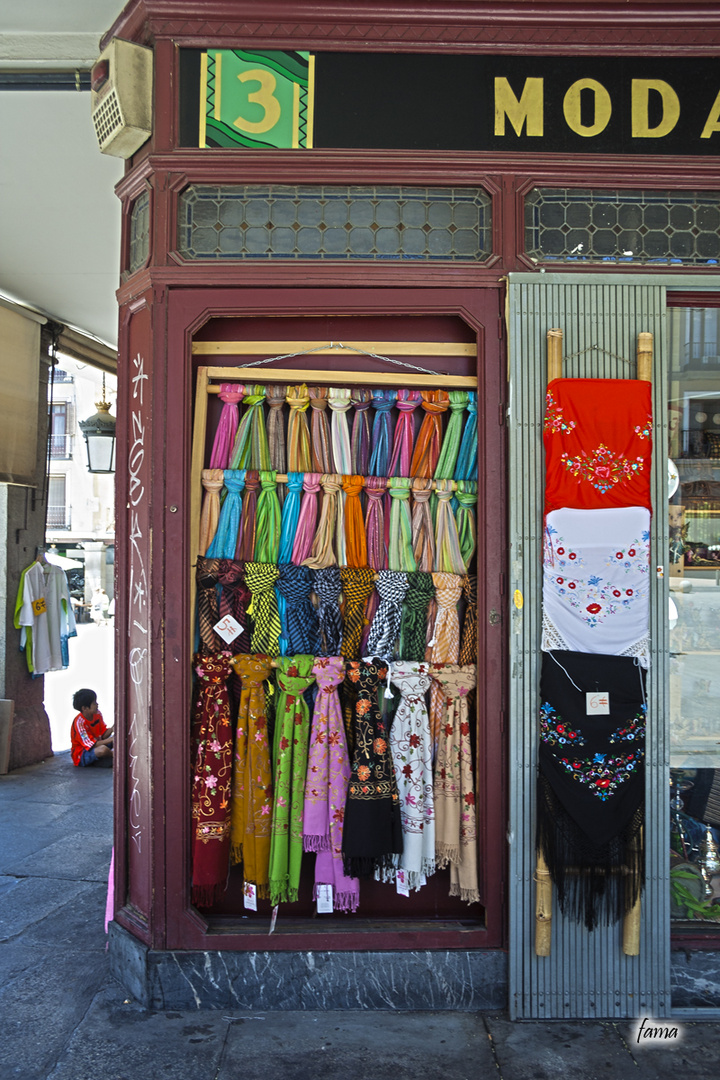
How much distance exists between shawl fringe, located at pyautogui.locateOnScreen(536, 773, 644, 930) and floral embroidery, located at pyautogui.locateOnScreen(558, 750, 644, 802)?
12cm

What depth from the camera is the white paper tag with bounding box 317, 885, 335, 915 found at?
323cm

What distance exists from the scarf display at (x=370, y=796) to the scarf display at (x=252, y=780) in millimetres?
363

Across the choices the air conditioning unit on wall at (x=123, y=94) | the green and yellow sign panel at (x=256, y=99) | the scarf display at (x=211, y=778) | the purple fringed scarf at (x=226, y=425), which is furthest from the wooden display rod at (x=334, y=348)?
the scarf display at (x=211, y=778)

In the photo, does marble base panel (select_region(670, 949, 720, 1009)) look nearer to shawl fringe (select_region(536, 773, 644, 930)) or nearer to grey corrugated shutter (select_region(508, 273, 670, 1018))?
grey corrugated shutter (select_region(508, 273, 670, 1018))

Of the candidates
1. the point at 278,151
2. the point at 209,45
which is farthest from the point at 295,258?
the point at 209,45

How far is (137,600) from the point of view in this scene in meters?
3.28

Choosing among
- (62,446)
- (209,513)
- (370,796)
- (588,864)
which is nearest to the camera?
(588,864)

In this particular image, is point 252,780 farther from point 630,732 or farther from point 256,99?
point 256,99

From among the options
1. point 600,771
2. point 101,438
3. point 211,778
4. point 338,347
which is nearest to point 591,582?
point 600,771

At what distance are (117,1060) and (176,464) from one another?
2.20 meters

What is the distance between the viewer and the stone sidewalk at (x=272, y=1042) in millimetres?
2686

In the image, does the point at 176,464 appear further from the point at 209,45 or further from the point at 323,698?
the point at 209,45

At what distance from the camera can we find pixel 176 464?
10.5 ft

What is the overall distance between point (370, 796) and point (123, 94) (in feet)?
9.94
